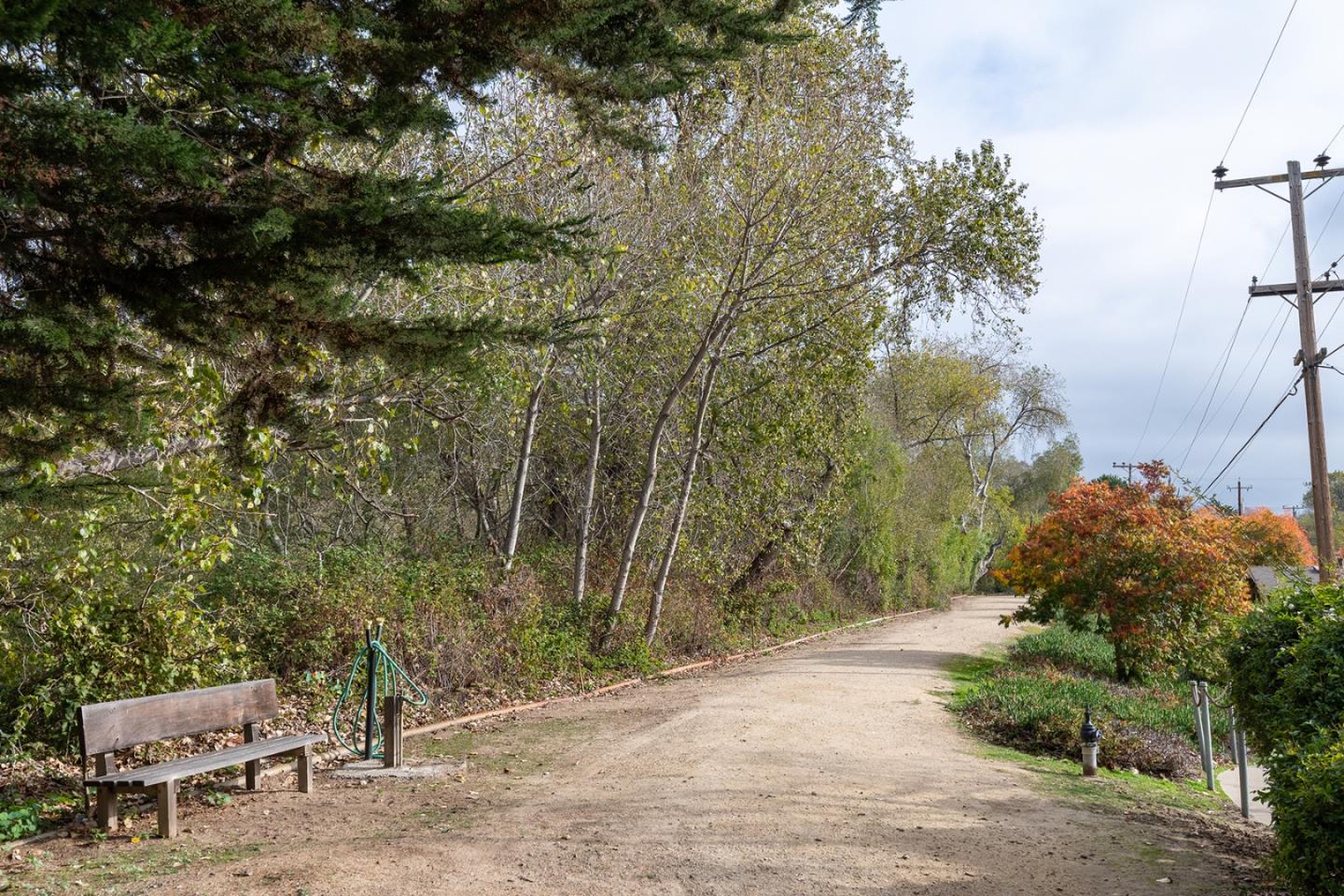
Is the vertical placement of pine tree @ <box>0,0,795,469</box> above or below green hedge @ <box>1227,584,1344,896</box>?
above

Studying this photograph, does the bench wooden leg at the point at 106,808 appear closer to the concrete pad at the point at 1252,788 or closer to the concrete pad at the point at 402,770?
the concrete pad at the point at 402,770

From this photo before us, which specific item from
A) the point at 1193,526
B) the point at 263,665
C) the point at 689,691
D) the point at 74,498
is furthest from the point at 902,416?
the point at 74,498

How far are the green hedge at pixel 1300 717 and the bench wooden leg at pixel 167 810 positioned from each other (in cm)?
608

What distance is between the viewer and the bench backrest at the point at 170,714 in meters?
6.64

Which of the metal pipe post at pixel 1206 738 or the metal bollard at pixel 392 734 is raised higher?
the metal bollard at pixel 392 734

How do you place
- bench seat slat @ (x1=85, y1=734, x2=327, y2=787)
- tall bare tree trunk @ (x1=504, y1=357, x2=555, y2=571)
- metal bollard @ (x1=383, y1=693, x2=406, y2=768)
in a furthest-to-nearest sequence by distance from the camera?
1. tall bare tree trunk @ (x1=504, y1=357, x2=555, y2=571)
2. metal bollard @ (x1=383, y1=693, x2=406, y2=768)
3. bench seat slat @ (x1=85, y1=734, x2=327, y2=787)

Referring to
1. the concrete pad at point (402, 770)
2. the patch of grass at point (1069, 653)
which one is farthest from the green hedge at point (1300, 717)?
the patch of grass at point (1069, 653)

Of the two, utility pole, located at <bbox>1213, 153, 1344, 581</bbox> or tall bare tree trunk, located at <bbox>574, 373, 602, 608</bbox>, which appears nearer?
tall bare tree trunk, located at <bbox>574, 373, 602, 608</bbox>

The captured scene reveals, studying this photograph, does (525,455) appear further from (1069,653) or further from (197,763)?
(1069,653)

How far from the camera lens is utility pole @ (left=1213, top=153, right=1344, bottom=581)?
59.6 ft

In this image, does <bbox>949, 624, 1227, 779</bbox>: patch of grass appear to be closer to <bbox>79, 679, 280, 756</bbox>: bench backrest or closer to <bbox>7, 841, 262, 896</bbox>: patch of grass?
<bbox>79, 679, 280, 756</bbox>: bench backrest

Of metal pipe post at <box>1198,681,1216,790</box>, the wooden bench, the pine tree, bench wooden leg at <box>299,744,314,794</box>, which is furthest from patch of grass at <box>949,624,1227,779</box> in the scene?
the pine tree

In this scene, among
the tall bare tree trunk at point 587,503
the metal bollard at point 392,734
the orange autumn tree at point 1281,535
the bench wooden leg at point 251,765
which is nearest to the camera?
the bench wooden leg at point 251,765

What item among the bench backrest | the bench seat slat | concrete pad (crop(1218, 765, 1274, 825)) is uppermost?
the bench backrest
